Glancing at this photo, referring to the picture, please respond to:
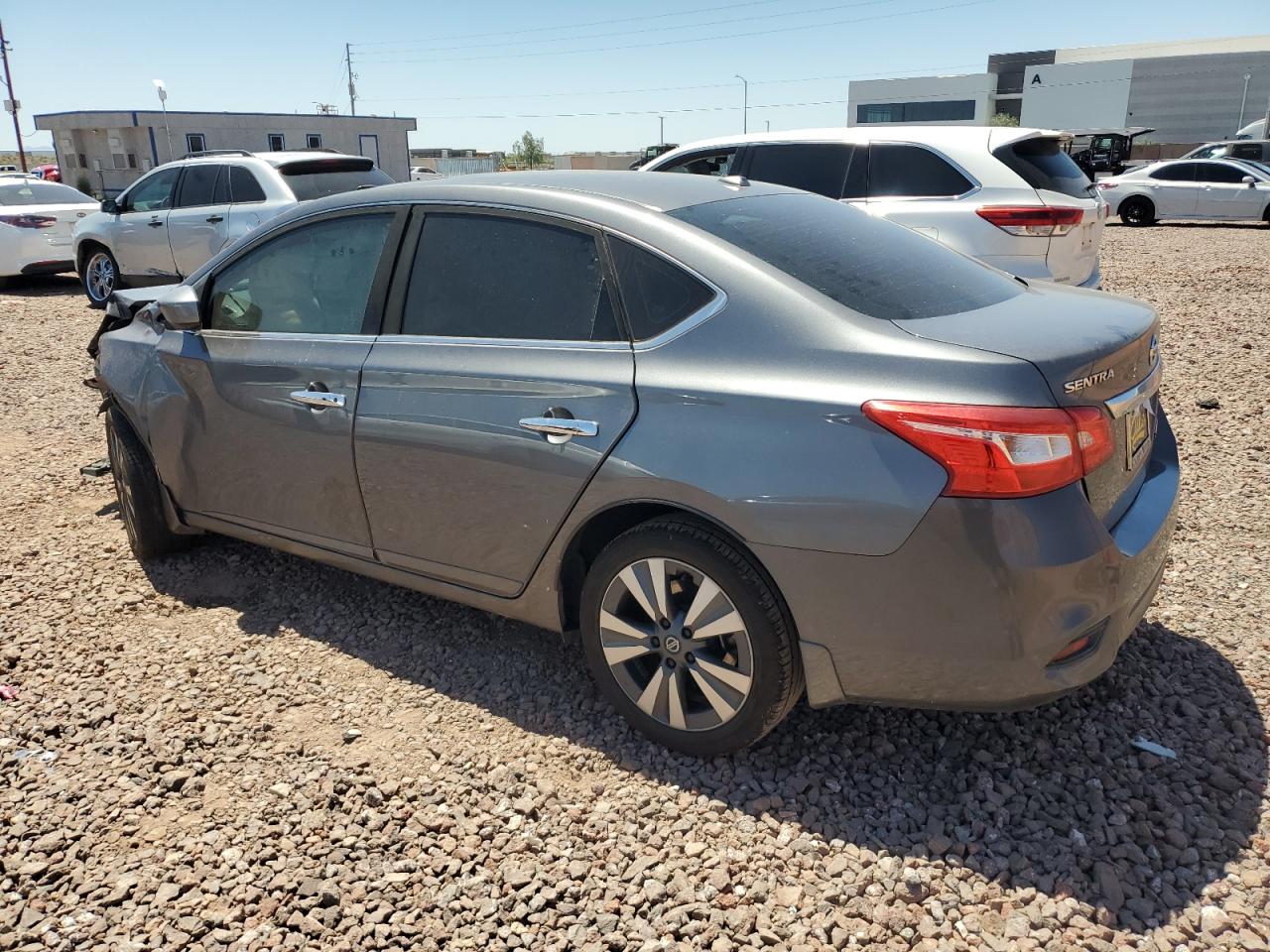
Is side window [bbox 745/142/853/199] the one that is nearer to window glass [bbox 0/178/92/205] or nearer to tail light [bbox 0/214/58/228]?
tail light [bbox 0/214/58/228]

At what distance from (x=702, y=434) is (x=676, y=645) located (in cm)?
63

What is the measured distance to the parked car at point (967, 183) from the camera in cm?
653

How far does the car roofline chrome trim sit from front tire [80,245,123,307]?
39.8 feet

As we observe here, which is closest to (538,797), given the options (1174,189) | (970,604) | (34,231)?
(970,604)

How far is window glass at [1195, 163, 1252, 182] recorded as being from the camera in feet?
68.9

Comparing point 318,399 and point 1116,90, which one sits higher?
point 1116,90

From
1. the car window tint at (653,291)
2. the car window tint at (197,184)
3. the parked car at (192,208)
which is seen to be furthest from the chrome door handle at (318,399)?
the car window tint at (197,184)

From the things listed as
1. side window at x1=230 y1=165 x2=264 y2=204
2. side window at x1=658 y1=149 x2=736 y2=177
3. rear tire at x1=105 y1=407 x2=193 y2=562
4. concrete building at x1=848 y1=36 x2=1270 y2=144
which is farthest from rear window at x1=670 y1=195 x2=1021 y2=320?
concrete building at x1=848 y1=36 x2=1270 y2=144

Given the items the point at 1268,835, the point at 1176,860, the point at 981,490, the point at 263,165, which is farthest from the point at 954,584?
the point at 263,165

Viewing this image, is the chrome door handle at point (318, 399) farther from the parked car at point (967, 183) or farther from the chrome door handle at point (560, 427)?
the parked car at point (967, 183)

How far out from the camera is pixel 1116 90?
78125 mm

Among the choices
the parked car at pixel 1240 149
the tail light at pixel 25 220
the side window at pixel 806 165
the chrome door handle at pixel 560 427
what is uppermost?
the parked car at pixel 1240 149

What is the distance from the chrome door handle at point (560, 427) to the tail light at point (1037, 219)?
4780 millimetres

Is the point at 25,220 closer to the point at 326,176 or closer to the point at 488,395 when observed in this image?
the point at 326,176
